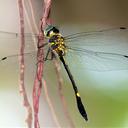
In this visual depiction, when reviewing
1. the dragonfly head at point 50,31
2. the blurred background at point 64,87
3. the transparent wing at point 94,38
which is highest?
the dragonfly head at point 50,31

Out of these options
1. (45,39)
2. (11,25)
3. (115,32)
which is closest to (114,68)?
(115,32)

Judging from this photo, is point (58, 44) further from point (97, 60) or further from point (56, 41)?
point (97, 60)

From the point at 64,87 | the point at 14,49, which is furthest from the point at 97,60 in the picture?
the point at 14,49

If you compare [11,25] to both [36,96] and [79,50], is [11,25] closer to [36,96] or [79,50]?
[79,50]

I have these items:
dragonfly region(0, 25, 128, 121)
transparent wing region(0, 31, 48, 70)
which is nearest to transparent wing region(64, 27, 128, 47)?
dragonfly region(0, 25, 128, 121)

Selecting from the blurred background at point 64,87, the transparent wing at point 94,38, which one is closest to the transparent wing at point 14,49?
the blurred background at point 64,87

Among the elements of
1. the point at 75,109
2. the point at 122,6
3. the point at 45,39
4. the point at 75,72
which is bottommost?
the point at 75,109

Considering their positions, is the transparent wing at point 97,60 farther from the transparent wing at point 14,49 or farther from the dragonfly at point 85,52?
the transparent wing at point 14,49

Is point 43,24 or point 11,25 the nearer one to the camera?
point 43,24

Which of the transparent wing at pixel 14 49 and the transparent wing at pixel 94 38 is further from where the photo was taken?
the transparent wing at pixel 94 38
